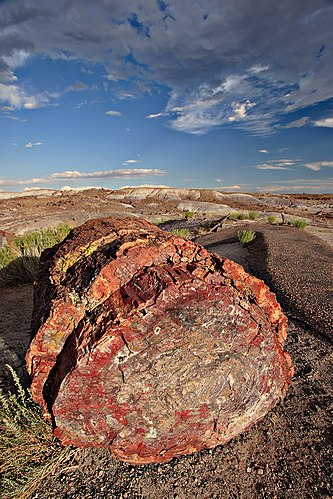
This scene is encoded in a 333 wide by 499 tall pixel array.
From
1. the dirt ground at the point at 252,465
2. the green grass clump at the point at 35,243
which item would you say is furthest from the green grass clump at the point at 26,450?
the green grass clump at the point at 35,243

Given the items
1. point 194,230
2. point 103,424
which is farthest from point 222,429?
point 194,230

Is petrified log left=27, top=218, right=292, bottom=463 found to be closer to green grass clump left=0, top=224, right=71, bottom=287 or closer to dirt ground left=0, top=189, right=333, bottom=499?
dirt ground left=0, top=189, right=333, bottom=499

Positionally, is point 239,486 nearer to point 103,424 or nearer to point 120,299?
point 103,424

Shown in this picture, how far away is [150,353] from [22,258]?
20.7 ft

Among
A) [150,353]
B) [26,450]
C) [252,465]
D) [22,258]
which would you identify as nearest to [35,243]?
[22,258]

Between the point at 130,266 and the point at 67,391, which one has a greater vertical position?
the point at 130,266

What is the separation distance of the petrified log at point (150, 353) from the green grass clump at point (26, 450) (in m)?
0.17

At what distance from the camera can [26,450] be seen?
2260 millimetres

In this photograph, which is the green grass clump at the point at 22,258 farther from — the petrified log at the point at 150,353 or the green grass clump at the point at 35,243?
the petrified log at the point at 150,353

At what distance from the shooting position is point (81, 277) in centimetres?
229

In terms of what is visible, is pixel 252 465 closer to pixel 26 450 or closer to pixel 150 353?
pixel 150 353

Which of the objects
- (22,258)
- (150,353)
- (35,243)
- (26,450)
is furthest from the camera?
(35,243)

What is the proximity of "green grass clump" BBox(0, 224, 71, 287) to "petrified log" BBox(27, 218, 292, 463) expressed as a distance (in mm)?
4977

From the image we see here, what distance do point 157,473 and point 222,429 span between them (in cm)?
59
